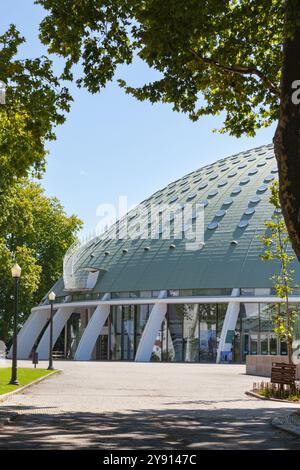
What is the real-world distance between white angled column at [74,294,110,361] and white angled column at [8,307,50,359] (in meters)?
9.66

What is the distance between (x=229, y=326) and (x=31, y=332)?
2445 centimetres

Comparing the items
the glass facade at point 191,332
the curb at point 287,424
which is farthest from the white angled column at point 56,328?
the curb at point 287,424

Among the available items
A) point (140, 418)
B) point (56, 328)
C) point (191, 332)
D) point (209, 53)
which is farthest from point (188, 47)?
point (56, 328)

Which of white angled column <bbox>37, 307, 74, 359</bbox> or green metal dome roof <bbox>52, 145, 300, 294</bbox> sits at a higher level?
green metal dome roof <bbox>52, 145, 300, 294</bbox>

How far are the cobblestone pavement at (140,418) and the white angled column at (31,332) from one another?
43.1 metres

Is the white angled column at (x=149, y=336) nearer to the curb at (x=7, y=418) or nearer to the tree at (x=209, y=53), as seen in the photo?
the tree at (x=209, y=53)

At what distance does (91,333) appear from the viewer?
61.5m

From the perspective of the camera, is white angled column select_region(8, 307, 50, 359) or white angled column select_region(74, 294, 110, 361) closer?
white angled column select_region(74, 294, 110, 361)

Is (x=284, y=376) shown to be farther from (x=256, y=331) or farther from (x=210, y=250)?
(x=210, y=250)

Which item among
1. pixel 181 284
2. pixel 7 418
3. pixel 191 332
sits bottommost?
pixel 7 418

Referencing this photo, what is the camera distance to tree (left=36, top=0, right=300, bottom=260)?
555 inches

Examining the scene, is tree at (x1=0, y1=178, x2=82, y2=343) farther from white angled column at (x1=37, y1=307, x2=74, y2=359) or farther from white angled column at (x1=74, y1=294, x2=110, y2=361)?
white angled column at (x1=74, y1=294, x2=110, y2=361)

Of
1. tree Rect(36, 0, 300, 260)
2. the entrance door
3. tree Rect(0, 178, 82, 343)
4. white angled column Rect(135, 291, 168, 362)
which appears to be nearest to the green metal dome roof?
white angled column Rect(135, 291, 168, 362)
